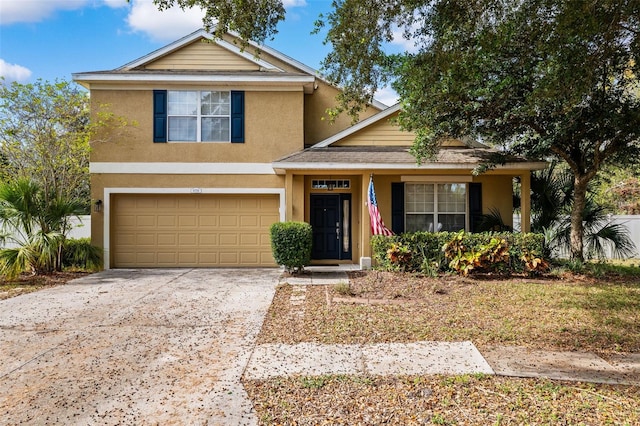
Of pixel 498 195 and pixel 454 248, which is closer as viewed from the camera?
pixel 454 248

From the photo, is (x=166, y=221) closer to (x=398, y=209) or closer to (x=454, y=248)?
(x=398, y=209)

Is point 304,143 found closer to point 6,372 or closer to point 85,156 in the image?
point 85,156

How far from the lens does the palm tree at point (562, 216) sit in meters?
12.1

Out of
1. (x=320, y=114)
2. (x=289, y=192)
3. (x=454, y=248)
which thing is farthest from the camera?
(x=320, y=114)

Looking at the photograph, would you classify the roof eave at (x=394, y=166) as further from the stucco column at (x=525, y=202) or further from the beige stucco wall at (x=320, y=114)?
the beige stucco wall at (x=320, y=114)

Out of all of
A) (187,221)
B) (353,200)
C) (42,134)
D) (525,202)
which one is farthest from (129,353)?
(525,202)

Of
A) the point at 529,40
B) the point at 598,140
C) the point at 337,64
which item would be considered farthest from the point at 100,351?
the point at 598,140

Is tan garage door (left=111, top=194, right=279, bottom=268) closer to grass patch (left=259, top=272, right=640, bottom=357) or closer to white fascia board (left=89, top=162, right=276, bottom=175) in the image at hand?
white fascia board (left=89, top=162, right=276, bottom=175)

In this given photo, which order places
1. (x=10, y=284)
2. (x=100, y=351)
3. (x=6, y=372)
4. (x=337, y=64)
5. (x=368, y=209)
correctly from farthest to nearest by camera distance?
(x=368, y=209)
(x=10, y=284)
(x=337, y=64)
(x=100, y=351)
(x=6, y=372)

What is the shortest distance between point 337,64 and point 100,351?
19.5 feet

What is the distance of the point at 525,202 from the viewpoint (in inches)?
489

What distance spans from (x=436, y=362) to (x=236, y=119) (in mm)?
10089

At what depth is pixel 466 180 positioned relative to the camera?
508 inches

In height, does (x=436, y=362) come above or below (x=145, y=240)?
below
